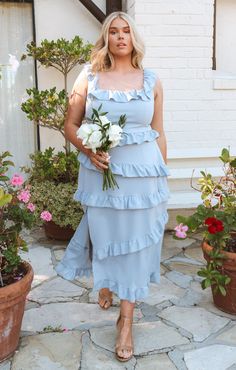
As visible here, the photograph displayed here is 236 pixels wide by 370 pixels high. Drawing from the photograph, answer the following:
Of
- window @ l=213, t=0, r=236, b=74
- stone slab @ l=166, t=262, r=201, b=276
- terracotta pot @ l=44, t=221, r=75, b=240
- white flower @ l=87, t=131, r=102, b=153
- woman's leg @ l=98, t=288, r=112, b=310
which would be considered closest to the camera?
white flower @ l=87, t=131, r=102, b=153

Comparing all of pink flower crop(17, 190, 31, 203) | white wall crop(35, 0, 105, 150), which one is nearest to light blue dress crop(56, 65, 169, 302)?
pink flower crop(17, 190, 31, 203)

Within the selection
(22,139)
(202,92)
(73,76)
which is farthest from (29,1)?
(202,92)

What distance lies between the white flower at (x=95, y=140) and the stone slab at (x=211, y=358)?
49.3 inches

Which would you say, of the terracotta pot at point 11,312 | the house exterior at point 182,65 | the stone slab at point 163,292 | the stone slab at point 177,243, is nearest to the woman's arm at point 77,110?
the terracotta pot at point 11,312

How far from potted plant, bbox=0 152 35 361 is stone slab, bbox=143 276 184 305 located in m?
0.99

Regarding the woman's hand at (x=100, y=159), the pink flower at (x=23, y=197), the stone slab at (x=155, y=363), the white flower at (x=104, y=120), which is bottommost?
the stone slab at (x=155, y=363)

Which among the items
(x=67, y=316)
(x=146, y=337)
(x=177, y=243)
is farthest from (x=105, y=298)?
(x=177, y=243)

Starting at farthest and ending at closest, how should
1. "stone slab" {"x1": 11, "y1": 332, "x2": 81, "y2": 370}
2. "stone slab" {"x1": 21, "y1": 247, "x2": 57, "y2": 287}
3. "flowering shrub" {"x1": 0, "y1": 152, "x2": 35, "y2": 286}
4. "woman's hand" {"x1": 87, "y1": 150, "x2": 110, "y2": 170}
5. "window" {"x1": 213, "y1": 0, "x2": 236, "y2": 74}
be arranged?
"window" {"x1": 213, "y1": 0, "x2": 236, "y2": 74}
"stone slab" {"x1": 21, "y1": 247, "x2": 57, "y2": 287}
"flowering shrub" {"x1": 0, "y1": 152, "x2": 35, "y2": 286}
"stone slab" {"x1": 11, "y1": 332, "x2": 81, "y2": 370}
"woman's hand" {"x1": 87, "y1": 150, "x2": 110, "y2": 170}

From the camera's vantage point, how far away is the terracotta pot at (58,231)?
4.30 m

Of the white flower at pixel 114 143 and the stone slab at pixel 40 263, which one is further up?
the white flower at pixel 114 143

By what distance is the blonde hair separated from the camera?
2.49 metres

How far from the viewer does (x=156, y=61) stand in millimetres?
4234

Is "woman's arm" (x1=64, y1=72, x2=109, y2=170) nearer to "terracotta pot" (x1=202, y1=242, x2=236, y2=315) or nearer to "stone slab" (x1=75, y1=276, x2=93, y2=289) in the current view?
"terracotta pot" (x1=202, y1=242, x2=236, y2=315)

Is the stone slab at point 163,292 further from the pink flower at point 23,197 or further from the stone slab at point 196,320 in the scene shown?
the pink flower at point 23,197
